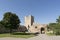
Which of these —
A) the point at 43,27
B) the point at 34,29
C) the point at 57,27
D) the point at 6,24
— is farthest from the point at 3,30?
the point at 57,27

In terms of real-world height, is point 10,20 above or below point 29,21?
below

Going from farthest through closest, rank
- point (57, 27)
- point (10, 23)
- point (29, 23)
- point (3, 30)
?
1. point (29, 23)
2. point (3, 30)
3. point (10, 23)
4. point (57, 27)

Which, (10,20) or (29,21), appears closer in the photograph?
(10,20)

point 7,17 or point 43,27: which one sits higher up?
point 7,17

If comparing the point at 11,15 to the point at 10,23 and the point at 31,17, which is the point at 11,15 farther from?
the point at 31,17

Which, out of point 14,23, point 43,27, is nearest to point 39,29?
point 43,27

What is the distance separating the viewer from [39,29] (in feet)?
173

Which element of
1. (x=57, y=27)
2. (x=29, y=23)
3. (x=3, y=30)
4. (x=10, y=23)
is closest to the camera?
(x=57, y=27)

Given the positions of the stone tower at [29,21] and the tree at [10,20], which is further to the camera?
the stone tower at [29,21]

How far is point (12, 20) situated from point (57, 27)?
52.4 ft

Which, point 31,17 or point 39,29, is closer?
point 39,29

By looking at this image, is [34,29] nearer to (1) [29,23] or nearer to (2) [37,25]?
(2) [37,25]

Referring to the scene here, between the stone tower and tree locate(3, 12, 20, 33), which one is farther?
the stone tower

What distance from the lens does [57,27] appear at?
114ft
